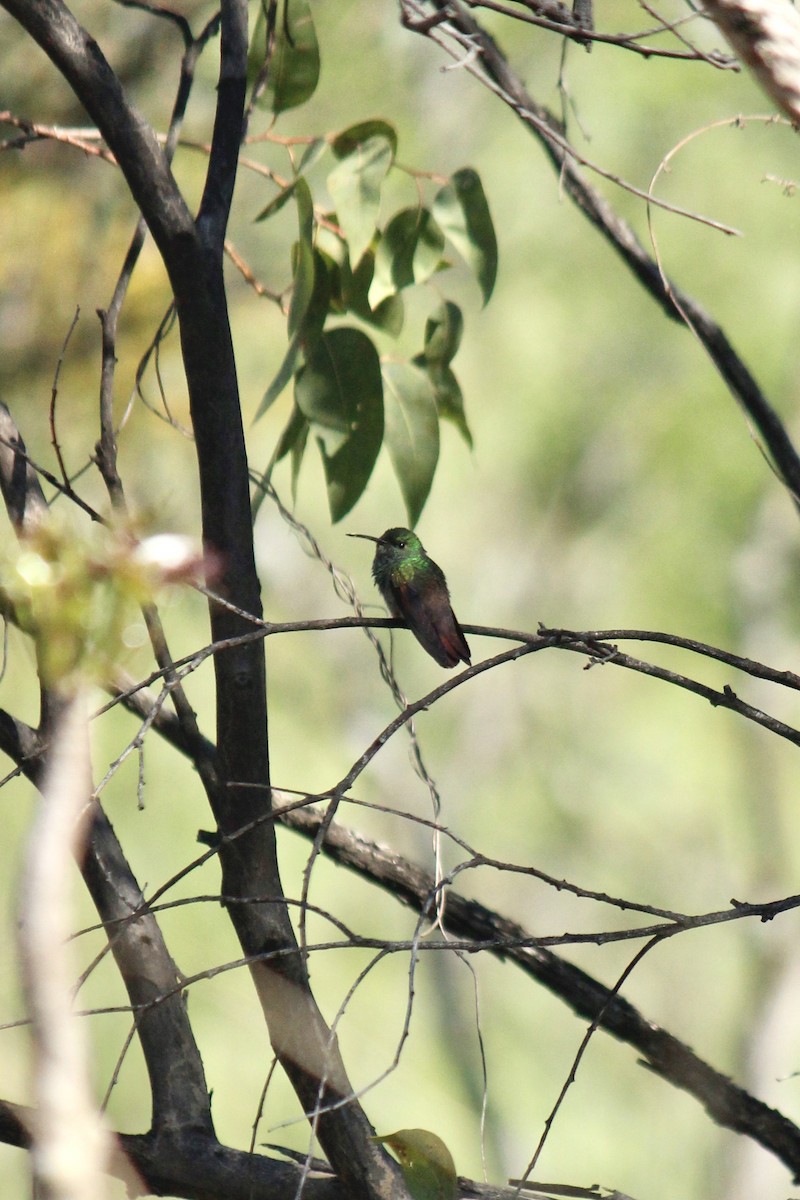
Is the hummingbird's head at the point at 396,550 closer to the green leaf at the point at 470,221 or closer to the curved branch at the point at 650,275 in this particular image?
the green leaf at the point at 470,221

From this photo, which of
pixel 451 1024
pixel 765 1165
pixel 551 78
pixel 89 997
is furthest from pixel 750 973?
pixel 551 78

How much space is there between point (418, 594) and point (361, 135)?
0.90 m

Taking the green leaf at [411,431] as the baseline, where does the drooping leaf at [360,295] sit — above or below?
above

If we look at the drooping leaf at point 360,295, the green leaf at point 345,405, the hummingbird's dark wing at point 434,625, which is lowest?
the hummingbird's dark wing at point 434,625

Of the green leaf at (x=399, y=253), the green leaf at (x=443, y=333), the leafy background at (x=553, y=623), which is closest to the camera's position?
the green leaf at (x=399, y=253)

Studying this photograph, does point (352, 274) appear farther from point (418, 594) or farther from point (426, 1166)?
point (426, 1166)

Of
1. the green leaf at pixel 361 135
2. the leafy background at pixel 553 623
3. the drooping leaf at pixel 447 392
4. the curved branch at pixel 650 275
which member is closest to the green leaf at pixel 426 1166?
the curved branch at pixel 650 275

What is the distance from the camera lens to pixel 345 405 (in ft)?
7.22

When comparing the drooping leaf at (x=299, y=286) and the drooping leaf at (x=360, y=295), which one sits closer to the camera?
the drooping leaf at (x=299, y=286)

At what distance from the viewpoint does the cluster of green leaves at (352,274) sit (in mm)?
2158

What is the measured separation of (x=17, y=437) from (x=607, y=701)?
10.3m

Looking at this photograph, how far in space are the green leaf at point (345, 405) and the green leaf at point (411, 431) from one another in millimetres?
138

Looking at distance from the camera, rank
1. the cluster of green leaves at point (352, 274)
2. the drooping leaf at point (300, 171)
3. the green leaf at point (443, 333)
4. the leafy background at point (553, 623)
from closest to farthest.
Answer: the drooping leaf at point (300, 171)
the cluster of green leaves at point (352, 274)
the green leaf at point (443, 333)
the leafy background at point (553, 623)

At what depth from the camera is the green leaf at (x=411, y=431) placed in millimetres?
2340
